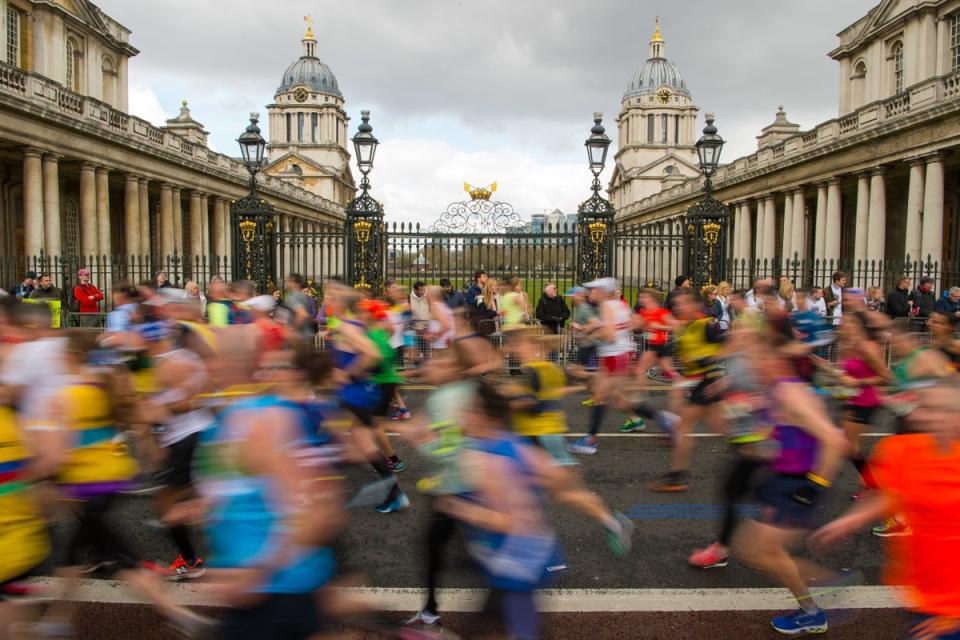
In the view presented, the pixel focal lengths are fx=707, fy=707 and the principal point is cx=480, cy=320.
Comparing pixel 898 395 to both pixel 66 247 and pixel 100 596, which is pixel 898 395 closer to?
pixel 100 596

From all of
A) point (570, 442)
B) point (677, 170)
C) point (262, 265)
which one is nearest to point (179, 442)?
point (570, 442)

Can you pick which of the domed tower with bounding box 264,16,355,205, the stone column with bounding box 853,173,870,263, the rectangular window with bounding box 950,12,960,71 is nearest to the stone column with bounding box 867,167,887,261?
the stone column with bounding box 853,173,870,263

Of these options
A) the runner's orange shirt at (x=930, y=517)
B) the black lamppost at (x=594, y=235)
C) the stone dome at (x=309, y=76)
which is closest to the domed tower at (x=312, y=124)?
the stone dome at (x=309, y=76)

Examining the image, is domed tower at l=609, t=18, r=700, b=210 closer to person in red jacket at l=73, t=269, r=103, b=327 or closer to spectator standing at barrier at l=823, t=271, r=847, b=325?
spectator standing at barrier at l=823, t=271, r=847, b=325

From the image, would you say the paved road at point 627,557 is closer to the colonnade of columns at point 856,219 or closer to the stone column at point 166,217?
the colonnade of columns at point 856,219

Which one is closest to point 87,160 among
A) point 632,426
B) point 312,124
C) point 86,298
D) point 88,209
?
point 88,209

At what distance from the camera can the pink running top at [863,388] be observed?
6.14m

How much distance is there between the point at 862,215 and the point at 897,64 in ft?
29.2

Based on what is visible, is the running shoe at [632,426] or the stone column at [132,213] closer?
the running shoe at [632,426]

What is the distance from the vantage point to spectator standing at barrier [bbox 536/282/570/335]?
44.5 ft

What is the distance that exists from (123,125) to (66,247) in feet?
20.3

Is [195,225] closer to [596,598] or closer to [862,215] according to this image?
[862,215]

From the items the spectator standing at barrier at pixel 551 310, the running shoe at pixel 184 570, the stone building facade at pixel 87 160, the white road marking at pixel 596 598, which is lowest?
the white road marking at pixel 596 598

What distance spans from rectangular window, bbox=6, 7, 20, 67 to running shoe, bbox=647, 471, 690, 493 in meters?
30.5
